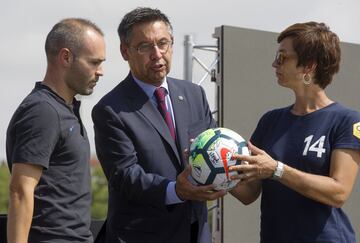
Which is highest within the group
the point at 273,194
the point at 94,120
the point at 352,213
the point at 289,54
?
the point at 289,54

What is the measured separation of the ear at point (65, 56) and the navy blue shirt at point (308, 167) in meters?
1.10

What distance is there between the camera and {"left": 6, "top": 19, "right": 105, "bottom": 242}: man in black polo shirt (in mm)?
3422

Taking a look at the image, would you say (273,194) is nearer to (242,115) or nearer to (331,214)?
(331,214)

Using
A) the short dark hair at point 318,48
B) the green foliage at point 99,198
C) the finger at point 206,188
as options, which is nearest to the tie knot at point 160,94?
the finger at point 206,188

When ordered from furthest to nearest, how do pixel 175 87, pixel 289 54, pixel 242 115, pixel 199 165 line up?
pixel 242 115 → pixel 175 87 → pixel 289 54 → pixel 199 165

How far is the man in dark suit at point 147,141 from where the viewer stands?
3.90 metres

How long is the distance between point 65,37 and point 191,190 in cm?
98

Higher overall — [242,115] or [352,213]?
[242,115]

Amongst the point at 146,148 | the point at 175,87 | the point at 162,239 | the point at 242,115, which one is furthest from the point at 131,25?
the point at 242,115

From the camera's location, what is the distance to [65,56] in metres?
3.76

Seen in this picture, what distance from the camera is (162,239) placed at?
3965 mm

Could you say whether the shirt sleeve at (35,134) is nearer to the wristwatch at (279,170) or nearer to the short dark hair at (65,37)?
the short dark hair at (65,37)

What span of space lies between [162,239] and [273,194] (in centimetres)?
62

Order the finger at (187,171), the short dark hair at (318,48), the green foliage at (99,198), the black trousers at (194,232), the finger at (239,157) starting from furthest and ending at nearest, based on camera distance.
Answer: the green foliage at (99,198) < the black trousers at (194,232) < the short dark hair at (318,48) < the finger at (187,171) < the finger at (239,157)
